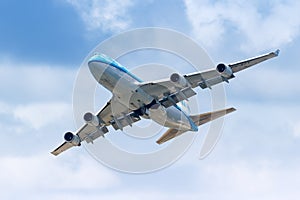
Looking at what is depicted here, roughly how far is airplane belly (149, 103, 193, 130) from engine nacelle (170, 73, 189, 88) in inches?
258

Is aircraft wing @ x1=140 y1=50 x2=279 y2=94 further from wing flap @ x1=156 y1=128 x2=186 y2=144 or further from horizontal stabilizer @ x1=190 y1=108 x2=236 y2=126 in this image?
horizontal stabilizer @ x1=190 y1=108 x2=236 y2=126

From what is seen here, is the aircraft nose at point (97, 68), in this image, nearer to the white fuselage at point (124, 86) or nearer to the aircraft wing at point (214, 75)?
the white fuselage at point (124, 86)

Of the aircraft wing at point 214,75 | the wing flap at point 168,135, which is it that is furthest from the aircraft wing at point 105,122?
the aircraft wing at point 214,75

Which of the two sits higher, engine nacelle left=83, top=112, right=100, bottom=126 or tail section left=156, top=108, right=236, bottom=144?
tail section left=156, top=108, right=236, bottom=144

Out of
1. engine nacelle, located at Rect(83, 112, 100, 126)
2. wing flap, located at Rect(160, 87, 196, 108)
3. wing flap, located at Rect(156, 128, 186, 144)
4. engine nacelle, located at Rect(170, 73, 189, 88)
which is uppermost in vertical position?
wing flap, located at Rect(156, 128, 186, 144)

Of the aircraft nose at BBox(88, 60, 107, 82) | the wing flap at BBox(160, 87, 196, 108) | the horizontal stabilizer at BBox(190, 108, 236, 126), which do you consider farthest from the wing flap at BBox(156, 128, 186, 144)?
the aircraft nose at BBox(88, 60, 107, 82)

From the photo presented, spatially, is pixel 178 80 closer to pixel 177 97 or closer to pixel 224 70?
pixel 224 70

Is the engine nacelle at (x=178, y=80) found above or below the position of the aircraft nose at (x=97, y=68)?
below

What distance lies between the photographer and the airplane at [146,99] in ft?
251

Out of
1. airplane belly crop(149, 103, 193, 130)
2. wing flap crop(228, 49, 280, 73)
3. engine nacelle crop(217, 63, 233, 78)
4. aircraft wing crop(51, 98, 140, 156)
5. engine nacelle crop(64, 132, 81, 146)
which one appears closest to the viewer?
wing flap crop(228, 49, 280, 73)

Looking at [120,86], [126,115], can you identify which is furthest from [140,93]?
[126,115]

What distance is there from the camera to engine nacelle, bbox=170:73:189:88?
75.8 meters

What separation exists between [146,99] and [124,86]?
13.3 ft

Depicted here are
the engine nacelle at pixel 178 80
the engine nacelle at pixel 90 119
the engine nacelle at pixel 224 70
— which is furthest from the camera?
the engine nacelle at pixel 90 119
